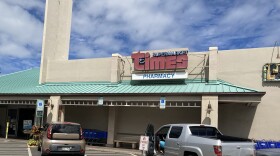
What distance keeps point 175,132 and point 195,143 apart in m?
1.54

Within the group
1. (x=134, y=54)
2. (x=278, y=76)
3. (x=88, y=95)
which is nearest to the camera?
(x=278, y=76)

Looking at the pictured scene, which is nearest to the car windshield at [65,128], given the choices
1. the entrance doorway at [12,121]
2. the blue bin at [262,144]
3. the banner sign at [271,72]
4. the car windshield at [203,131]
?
the car windshield at [203,131]

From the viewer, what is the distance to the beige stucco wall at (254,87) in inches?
808

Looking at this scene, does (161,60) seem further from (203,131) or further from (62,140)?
(203,131)

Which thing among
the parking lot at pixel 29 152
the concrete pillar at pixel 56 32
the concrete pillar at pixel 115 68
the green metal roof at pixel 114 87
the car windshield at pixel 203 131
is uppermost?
the concrete pillar at pixel 56 32

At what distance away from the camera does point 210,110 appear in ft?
64.8

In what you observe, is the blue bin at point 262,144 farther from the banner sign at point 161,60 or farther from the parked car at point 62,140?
the parked car at point 62,140

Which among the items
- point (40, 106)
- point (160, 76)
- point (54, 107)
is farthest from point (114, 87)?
point (40, 106)

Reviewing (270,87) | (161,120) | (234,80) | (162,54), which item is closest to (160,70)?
(162,54)

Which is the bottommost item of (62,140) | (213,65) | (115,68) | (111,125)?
(62,140)

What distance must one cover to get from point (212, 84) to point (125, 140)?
742 cm

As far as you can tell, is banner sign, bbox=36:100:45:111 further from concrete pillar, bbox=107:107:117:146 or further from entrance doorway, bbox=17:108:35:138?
entrance doorway, bbox=17:108:35:138

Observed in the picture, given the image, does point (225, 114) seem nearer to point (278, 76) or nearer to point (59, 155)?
point (278, 76)

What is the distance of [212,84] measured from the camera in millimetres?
21953
